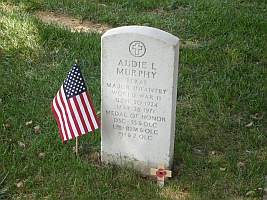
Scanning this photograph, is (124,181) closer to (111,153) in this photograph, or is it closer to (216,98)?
(111,153)

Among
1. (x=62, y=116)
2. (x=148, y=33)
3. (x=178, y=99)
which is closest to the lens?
(x=148, y=33)

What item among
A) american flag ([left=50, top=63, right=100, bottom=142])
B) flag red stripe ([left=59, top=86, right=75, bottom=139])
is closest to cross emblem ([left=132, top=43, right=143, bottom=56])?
american flag ([left=50, top=63, right=100, bottom=142])

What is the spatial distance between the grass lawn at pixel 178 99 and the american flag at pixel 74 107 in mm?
373

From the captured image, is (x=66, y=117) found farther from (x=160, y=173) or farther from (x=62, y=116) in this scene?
(x=160, y=173)

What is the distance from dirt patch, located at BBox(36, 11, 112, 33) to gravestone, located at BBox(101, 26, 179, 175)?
3.18 m

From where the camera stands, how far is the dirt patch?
757 cm

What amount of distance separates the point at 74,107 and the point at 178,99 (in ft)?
5.88

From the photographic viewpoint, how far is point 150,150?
14.8ft

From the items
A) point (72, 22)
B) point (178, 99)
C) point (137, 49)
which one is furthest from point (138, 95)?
point (72, 22)

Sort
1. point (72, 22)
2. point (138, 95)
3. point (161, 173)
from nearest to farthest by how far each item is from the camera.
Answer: point (138, 95)
point (161, 173)
point (72, 22)

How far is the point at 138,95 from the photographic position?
14.2 ft

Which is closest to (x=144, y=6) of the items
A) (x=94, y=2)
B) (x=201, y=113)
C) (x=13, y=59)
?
(x=94, y=2)

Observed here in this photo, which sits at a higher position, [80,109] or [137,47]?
[137,47]

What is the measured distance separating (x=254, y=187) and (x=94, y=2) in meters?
5.13
